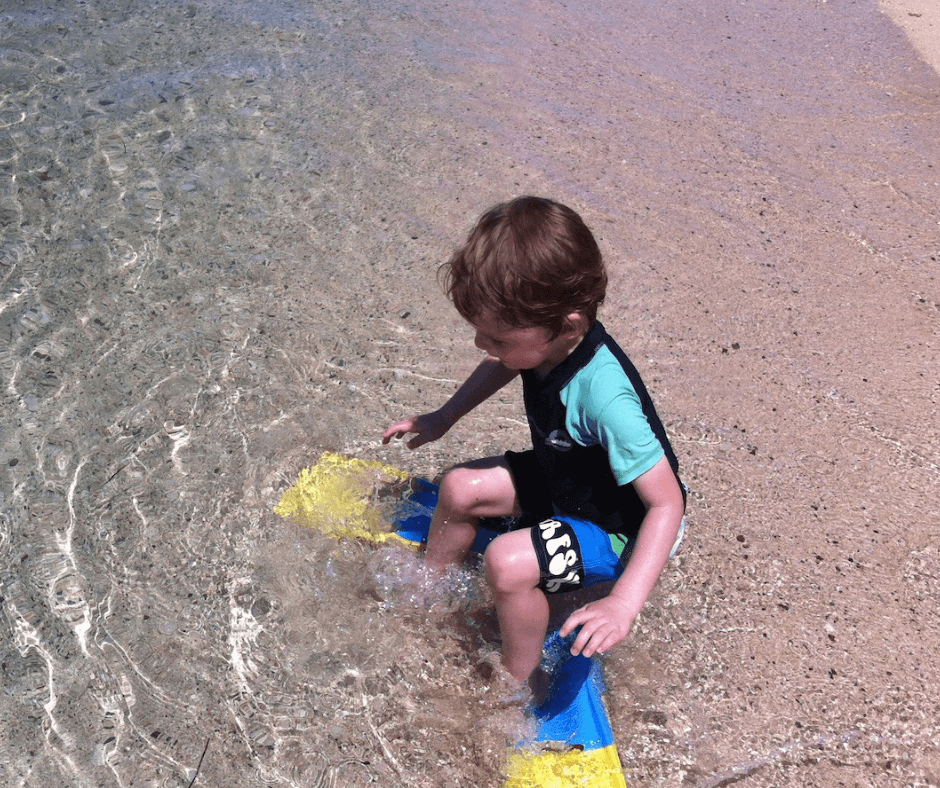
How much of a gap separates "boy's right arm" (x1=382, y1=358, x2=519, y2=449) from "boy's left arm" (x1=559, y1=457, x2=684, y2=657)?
0.49 meters

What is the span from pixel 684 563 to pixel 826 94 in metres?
2.62

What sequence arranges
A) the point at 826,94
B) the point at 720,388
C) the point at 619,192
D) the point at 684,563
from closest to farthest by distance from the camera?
the point at 684,563 → the point at 720,388 → the point at 619,192 → the point at 826,94

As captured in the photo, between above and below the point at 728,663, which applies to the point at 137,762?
below

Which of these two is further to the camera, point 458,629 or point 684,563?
point 684,563

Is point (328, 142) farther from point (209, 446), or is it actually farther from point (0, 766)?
point (0, 766)

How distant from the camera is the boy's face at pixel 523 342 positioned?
1762 mm

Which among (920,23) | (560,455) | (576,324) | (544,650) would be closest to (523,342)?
(576,324)

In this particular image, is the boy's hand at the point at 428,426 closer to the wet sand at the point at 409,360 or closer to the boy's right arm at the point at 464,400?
→ the boy's right arm at the point at 464,400

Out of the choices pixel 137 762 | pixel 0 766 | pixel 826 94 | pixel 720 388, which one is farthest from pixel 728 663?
pixel 826 94

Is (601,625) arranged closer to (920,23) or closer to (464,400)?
(464,400)

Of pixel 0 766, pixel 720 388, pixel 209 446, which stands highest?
pixel 720 388

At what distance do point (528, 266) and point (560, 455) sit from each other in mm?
442

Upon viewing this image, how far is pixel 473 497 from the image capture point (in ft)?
6.73

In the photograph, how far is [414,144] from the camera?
363cm
